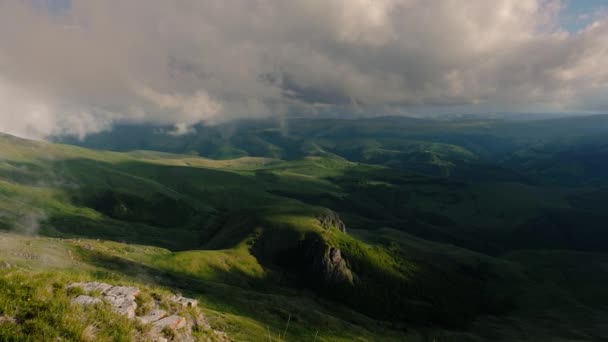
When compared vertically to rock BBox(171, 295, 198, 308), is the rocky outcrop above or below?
below

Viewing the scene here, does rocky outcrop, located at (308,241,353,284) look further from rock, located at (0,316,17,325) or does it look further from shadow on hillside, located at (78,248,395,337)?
rock, located at (0,316,17,325)

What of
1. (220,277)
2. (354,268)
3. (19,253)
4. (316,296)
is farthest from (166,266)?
(354,268)

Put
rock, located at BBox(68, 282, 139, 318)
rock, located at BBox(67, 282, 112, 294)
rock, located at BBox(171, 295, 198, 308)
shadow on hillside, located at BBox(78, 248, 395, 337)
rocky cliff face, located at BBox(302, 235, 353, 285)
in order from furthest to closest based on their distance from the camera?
rocky cliff face, located at BBox(302, 235, 353, 285) → shadow on hillside, located at BBox(78, 248, 395, 337) → rock, located at BBox(171, 295, 198, 308) → rock, located at BBox(67, 282, 112, 294) → rock, located at BBox(68, 282, 139, 318)

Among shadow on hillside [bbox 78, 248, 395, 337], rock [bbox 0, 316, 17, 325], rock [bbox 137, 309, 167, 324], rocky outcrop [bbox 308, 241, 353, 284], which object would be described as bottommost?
rocky outcrop [bbox 308, 241, 353, 284]

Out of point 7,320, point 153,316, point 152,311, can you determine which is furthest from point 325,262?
point 7,320

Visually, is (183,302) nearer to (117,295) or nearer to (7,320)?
(117,295)

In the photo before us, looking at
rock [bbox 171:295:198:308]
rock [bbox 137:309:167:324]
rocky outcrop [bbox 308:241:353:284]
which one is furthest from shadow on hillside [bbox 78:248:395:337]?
rock [bbox 137:309:167:324]

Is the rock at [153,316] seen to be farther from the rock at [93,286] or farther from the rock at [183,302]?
the rock at [93,286]

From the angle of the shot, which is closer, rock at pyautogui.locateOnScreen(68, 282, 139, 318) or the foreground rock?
the foreground rock
